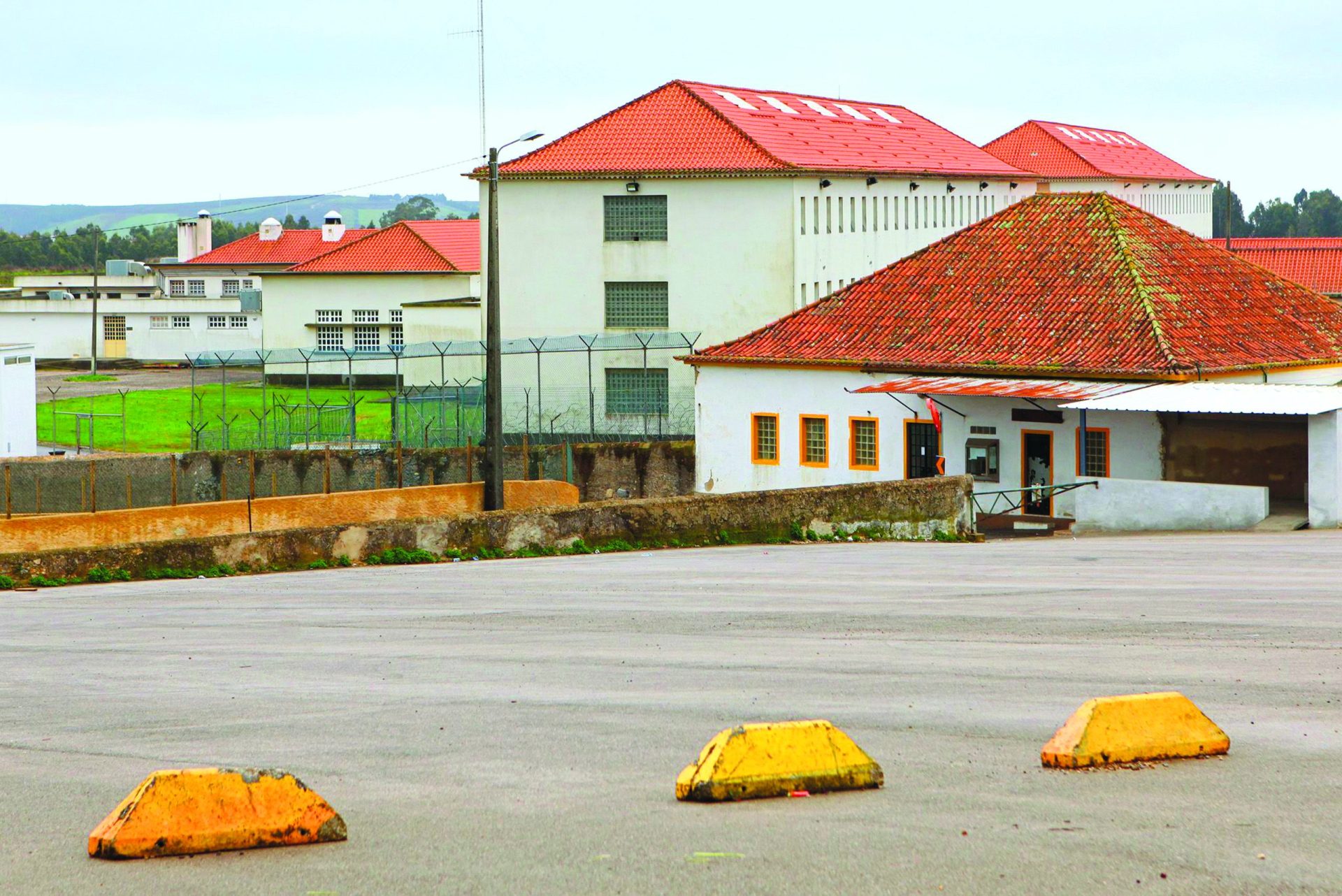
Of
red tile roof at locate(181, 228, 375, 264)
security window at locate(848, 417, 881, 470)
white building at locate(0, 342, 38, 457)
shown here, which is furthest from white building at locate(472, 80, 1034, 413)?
red tile roof at locate(181, 228, 375, 264)

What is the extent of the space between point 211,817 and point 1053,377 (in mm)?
28096

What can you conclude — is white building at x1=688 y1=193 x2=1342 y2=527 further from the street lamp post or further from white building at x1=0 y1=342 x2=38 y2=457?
white building at x1=0 y1=342 x2=38 y2=457

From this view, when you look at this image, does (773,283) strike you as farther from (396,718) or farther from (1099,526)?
(396,718)

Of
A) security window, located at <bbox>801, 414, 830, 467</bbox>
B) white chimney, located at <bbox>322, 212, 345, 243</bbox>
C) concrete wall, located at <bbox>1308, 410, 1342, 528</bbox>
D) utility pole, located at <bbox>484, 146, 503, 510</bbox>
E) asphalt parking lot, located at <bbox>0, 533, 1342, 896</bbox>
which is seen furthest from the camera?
white chimney, located at <bbox>322, 212, 345, 243</bbox>

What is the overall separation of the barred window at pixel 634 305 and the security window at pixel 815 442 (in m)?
16.3

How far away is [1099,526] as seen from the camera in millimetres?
28359

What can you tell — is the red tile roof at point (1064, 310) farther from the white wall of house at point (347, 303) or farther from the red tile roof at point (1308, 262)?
the red tile roof at point (1308, 262)

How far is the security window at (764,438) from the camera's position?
37500mm

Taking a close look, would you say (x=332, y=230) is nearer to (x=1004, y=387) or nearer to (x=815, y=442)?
(x=815, y=442)

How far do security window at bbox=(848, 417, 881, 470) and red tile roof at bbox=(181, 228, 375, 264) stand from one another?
183 feet

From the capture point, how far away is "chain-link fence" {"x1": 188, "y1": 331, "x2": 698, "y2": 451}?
40906mm

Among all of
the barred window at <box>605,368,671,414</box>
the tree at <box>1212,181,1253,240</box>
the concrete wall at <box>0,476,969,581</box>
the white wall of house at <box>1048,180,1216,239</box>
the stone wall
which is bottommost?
the concrete wall at <box>0,476,969,581</box>

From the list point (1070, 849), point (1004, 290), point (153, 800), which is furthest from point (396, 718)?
point (1004, 290)

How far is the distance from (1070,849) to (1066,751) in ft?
4.90
